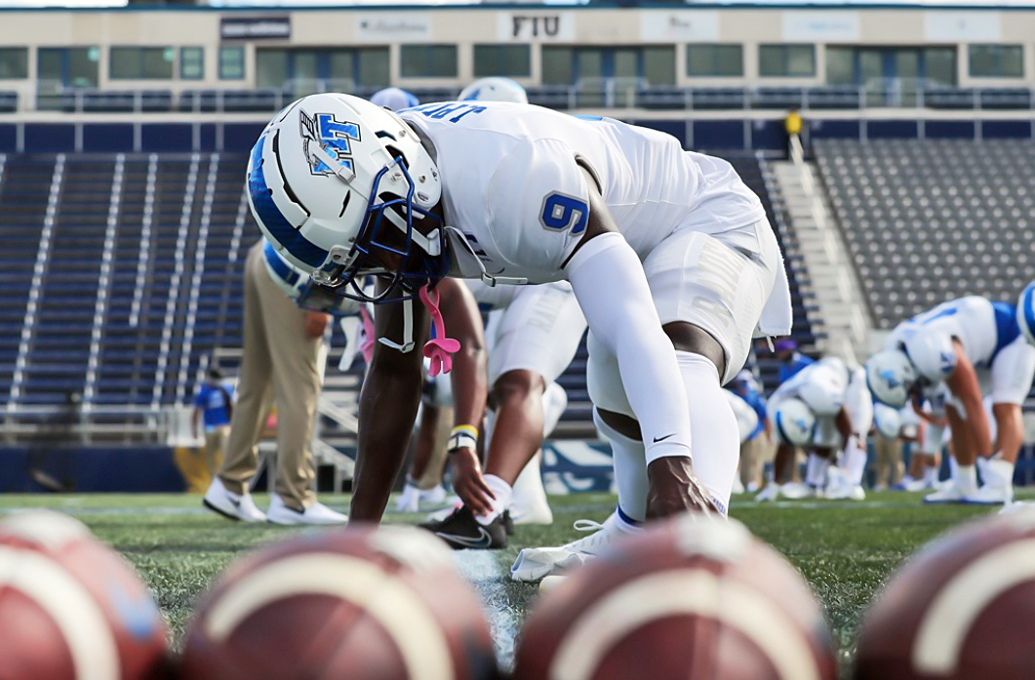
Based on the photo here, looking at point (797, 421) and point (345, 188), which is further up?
point (345, 188)

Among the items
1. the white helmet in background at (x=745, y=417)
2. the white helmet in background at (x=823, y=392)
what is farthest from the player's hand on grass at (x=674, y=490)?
the white helmet in background at (x=823, y=392)

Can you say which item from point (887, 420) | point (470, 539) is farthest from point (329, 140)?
point (887, 420)

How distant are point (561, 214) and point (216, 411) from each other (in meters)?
11.3

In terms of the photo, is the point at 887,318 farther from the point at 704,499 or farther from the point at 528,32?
the point at 704,499

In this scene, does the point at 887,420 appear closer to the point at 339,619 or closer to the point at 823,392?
the point at 823,392

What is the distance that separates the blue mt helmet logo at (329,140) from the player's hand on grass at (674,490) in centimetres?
75

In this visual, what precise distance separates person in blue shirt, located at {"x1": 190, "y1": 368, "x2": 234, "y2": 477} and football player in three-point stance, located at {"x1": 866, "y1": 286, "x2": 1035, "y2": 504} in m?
7.22

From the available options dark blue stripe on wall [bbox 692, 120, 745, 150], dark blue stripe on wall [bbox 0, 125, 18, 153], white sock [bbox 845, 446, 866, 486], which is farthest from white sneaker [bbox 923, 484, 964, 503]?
dark blue stripe on wall [bbox 0, 125, 18, 153]

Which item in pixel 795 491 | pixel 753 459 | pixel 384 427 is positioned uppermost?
pixel 384 427

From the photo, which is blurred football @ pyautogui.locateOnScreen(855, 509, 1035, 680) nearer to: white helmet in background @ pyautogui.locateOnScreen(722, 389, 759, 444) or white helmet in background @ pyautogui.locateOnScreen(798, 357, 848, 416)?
white helmet in background @ pyautogui.locateOnScreen(722, 389, 759, 444)

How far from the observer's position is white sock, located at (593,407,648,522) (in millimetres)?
2695

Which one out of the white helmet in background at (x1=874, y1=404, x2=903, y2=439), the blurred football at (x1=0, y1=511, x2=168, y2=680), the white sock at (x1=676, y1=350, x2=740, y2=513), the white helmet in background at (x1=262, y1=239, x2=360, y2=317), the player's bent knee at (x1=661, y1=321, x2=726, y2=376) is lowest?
the white helmet in background at (x1=874, y1=404, x2=903, y2=439)

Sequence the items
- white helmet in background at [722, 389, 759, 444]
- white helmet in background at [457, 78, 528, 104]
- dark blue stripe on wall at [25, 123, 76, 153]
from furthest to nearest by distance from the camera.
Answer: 1. dark blue stripe on wall at [25, 123, 76, 153]
2. white helmet in background at [722, 389, 759, 444]
3. white helmet in background at [457, 78, 528, 104]

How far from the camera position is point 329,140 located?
2.21 metres
